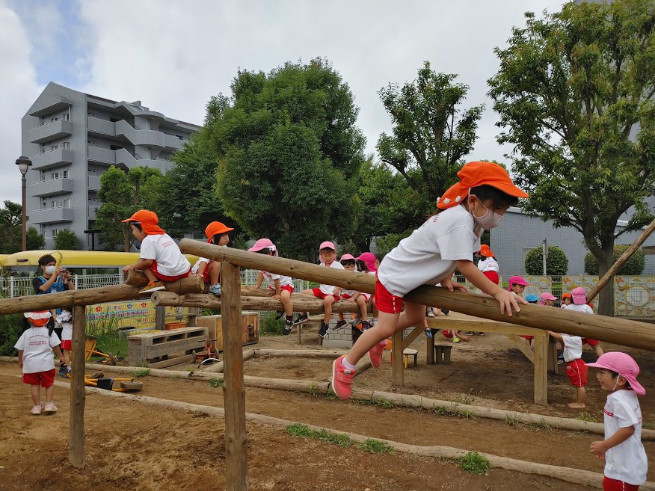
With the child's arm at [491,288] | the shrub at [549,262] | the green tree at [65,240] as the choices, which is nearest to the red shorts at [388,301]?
the child's arm at [491,288]

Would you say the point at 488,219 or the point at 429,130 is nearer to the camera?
the point at 488,219

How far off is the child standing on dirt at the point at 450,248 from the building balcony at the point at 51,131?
36.5 m

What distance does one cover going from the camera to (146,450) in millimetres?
5277

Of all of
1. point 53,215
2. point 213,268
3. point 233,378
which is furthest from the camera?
point 53,215

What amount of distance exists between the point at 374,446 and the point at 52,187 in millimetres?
36058

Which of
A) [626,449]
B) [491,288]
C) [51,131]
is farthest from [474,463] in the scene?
[51,131]

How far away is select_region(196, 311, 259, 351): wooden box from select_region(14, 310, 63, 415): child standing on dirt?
5.46 metres

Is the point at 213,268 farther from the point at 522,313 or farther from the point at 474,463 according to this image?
the point at 522,313

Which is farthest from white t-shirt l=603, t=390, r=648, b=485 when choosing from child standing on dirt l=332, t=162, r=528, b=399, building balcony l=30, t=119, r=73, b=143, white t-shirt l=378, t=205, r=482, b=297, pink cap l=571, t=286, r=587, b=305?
building balcony l=30, t=119, r=73, b=143

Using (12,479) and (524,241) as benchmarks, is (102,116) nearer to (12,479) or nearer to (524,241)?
(524,241)

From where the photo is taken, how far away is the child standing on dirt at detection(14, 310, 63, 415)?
633cm

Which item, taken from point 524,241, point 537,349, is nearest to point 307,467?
point 537,349

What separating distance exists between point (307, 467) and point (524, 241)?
19.9 meters

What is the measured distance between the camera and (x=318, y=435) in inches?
223
